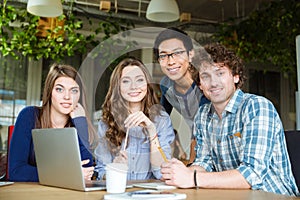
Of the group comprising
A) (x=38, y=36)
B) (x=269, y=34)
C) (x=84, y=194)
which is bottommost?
(x=84, y=194)

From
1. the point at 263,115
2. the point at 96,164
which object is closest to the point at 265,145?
the point at 263,115

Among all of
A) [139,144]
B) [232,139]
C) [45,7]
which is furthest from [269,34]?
[139,144]

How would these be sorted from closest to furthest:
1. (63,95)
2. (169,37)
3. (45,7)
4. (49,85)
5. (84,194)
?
(84,194), (169,37), (63,95), (49,85), (45,7)

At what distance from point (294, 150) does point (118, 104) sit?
0.77m

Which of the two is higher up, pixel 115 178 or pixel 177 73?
Answer: pixel 177 73

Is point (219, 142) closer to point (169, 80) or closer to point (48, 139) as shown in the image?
point (169, 80)

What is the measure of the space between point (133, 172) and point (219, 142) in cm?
37

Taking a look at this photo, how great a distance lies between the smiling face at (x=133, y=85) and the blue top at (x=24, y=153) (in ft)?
1.52

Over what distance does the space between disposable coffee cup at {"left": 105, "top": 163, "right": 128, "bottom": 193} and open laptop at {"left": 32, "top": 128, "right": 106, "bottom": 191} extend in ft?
0.23

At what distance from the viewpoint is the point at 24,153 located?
1.63m

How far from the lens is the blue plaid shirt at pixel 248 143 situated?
50.1 inches

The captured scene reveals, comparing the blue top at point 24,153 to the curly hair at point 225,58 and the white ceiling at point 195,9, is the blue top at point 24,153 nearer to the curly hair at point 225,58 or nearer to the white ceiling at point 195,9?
the curly hair at point 225,58

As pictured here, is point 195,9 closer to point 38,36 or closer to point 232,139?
point 38,36

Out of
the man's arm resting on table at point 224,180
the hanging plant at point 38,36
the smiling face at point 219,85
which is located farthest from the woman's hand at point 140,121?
→ the hanging plant at point 38,36
